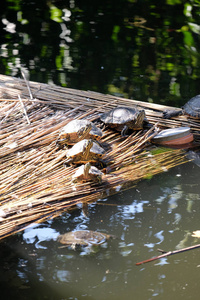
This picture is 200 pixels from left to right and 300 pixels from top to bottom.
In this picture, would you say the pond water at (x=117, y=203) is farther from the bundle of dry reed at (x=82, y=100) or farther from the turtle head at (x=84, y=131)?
the turtle head at (x=84, y=131)

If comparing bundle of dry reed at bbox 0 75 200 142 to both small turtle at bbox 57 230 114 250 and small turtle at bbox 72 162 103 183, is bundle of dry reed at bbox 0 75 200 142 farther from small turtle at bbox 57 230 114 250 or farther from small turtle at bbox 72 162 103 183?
small turtle at bbox 57 230 114 250

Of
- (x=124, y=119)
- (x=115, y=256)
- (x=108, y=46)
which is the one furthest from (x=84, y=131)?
(x=108, y=46)

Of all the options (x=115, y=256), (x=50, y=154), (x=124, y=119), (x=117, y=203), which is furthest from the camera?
(x=124, y=119)

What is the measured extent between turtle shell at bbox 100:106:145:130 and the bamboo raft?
0.09 metres

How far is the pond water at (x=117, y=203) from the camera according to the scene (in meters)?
1.93

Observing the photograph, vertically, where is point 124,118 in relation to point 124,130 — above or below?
above

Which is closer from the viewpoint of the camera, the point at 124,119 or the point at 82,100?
the point at 124,119

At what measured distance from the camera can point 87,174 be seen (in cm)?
268

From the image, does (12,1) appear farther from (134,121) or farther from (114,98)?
(134,121)

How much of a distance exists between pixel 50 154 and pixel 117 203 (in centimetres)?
76

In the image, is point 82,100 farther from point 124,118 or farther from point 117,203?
point 117,203

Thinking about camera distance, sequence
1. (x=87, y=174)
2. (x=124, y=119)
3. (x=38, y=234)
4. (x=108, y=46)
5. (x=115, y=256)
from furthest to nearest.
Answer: (x=108, y=46) < (x=124, y=119) < (x=87, y=174) < (x=38, y=234) < (x=115, y=256)

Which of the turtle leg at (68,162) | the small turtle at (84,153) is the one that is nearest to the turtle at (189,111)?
the small turtle at (84,153)

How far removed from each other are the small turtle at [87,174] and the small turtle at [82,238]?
50 centimetres
